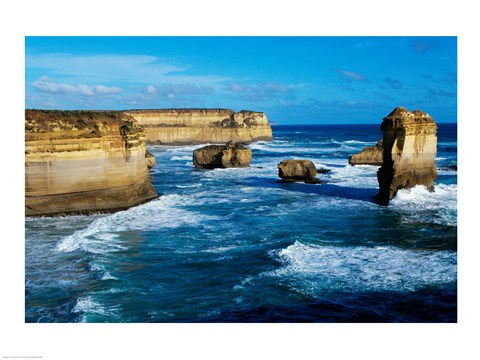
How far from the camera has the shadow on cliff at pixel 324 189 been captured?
26641mm

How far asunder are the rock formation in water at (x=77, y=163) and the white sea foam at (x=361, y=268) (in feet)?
34.6

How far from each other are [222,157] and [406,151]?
2023 cm

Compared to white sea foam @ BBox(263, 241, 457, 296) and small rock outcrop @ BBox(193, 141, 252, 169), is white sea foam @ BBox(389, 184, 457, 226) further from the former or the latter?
small rock outcrop @ BBox(193, 141, 252, 169)

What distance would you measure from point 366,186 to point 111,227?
53.0 feet

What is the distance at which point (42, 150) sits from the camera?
840 inches

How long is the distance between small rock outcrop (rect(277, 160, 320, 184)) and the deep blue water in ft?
23.0

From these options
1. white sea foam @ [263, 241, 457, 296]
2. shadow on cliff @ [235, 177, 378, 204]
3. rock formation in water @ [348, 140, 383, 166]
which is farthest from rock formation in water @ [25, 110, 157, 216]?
rock formation in water @ [348, 140, 383, 166]

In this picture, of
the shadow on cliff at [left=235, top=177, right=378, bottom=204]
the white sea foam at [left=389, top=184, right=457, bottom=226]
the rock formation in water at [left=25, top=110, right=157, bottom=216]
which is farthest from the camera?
the shadow on cliff at [left=235, top=177, right=378, bottom=204]

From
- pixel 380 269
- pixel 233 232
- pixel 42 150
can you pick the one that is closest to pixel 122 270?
pixel 233 232

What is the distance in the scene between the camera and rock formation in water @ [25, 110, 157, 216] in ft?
69.7

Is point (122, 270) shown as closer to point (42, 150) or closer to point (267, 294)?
point (267, 294)

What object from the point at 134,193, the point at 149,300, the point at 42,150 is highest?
the point at 42,150

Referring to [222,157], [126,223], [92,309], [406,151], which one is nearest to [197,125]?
[222,157]

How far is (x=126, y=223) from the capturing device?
20.1 metres
